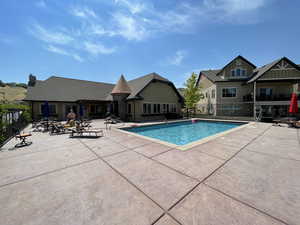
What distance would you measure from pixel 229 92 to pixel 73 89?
28122 mm

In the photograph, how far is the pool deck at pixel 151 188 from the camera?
212 cm

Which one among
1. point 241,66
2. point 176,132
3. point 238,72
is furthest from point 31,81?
point 241,66

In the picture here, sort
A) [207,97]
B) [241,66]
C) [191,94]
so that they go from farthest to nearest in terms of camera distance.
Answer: [207,97] → [191,94] → [241,66]

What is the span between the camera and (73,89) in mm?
21484

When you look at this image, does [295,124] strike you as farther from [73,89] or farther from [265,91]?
[73,89]

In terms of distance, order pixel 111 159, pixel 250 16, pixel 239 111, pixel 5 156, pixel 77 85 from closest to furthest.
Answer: pixel 111 159, pixel 5 156, pixel 250 16, pixel 239 111, pixel 77 85

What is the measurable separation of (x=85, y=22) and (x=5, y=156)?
999cm

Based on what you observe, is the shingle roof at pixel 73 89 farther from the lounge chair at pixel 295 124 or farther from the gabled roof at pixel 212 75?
Answer: the lounge chair at pixel 295 124

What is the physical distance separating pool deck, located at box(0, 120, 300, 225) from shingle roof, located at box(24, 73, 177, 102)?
13.5m

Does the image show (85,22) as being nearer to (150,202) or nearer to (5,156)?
(5,156)

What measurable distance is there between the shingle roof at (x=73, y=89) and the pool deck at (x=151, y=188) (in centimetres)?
1349

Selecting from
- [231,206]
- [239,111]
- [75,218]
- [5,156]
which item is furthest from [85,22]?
[239,111]

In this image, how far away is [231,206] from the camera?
7.59 feet

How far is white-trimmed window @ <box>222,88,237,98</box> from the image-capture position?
2142 cm
